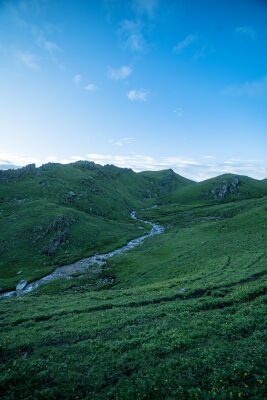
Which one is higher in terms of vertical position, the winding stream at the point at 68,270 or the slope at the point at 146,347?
the slope at the point at 146,347

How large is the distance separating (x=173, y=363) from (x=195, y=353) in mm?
2011

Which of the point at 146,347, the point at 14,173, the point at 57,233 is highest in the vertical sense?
the point at 14,173

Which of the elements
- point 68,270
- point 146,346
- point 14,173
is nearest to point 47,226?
point 68,270

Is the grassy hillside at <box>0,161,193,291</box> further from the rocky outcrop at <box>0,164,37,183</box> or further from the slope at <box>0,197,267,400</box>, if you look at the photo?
the slope at <box>0,197,267,400</box>

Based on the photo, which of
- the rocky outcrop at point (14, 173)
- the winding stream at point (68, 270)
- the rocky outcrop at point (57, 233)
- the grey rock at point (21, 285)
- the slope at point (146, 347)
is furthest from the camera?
the rocky outcrop at point (14, 173)

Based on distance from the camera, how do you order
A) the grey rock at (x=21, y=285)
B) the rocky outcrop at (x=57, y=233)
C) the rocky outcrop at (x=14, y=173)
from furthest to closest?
the rocky outcrop at (x=14, y=173)
the rocky outcrop at (x=57, y=233)
the grey rock at (x=21, y=285)

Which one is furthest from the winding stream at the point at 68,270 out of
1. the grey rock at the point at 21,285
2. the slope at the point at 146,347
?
the slope at the point at 146,347

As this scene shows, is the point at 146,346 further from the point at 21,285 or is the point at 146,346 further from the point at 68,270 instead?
the point at 68,270

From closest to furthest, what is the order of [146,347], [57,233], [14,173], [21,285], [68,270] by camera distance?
[146,347] → [21,285] → [68,270] → [57,233] → [14,173]

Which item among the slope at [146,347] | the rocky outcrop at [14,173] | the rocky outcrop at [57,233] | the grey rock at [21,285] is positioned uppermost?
the rocky outcrop at [14,173]

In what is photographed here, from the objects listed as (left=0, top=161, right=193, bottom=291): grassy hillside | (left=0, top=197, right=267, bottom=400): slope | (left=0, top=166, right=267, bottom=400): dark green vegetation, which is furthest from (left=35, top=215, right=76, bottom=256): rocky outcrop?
(left=0, top=197, right=267, bottom=400): slope

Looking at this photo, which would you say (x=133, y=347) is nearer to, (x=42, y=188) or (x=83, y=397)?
(x=83, y=397)

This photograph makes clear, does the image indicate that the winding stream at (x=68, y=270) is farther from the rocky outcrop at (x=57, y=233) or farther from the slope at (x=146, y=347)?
the slope at (x=146, y=347)

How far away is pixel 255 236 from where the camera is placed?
5581 centimetres
